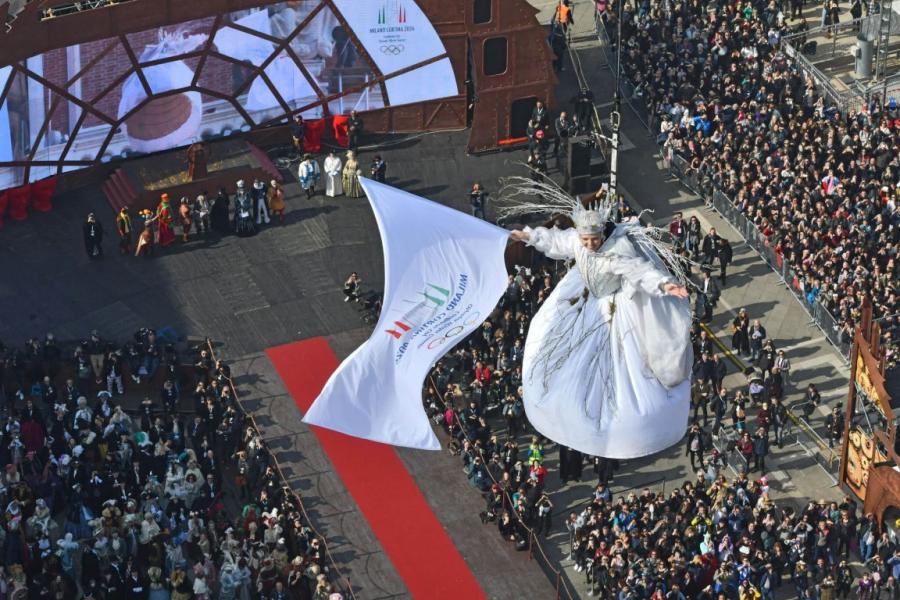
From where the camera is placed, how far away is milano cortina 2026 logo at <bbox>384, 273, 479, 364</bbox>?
124ft

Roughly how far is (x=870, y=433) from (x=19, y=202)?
2408cm

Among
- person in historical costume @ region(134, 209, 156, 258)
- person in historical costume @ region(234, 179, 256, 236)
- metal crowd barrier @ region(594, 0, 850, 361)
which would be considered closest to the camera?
metal crowd barrier @ region(594, 0, 850, 361)

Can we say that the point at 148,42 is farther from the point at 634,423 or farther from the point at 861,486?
the point at 634,423

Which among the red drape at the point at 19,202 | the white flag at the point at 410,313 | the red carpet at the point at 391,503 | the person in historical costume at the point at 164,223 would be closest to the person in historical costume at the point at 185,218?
the person in historical costume at the point at 164,223

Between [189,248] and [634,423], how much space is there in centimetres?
2591

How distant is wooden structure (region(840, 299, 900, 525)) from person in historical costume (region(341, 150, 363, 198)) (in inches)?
618

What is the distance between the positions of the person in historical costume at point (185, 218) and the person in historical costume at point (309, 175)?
10.9 ft

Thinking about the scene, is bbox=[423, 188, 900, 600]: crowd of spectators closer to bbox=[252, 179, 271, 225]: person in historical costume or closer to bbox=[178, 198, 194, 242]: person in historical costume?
bbox=[252, 179, 271, 225]: person in historical costume

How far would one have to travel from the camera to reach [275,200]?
6225cm

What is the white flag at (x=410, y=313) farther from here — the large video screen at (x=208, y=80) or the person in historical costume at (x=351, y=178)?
the large video screen at (x=208, y=80)

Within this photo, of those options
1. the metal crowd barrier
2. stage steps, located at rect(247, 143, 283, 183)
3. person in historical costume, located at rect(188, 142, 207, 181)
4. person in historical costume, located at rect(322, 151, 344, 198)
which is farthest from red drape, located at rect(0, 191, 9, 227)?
the metal crowd barrier

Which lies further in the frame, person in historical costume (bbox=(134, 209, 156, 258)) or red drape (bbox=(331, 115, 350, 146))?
red drape (bbox=(331, 115, 350, 146))

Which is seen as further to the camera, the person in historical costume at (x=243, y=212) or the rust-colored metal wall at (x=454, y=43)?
the person in historical costume at (x=243, y=212)

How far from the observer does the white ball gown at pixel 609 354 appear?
123 feet
